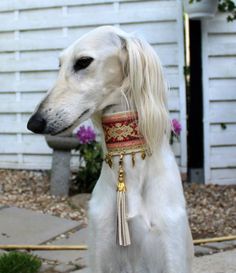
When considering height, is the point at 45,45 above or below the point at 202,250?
above

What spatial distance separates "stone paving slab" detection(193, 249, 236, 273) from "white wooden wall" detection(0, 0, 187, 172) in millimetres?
2051

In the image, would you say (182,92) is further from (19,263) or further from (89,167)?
(19,263)

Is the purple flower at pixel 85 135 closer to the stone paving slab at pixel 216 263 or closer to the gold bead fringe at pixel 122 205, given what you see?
the stone paving slab at pixel 216 263

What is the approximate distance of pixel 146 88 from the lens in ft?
7.14

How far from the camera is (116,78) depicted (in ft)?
7.22

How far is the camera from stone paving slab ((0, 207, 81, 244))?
13.8ft

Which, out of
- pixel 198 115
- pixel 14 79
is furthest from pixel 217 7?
pixel 14 79

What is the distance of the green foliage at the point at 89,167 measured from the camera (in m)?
5.40

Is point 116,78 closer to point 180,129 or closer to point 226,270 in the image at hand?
point 226,270

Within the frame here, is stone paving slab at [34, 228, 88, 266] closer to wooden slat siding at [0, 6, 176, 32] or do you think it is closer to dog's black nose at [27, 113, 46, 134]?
dog's black nose at [27, 113, 46, 134]

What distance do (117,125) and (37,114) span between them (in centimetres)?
32

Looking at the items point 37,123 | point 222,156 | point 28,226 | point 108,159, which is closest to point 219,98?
point 222,156

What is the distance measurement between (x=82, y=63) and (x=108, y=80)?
0.11 m

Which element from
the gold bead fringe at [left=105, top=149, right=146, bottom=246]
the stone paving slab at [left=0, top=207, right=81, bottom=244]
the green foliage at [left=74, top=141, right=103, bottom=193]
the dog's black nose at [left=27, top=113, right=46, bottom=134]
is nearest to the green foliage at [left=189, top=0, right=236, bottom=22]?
the green foliage at [left=74, top=141, right=103, bottom=193]
